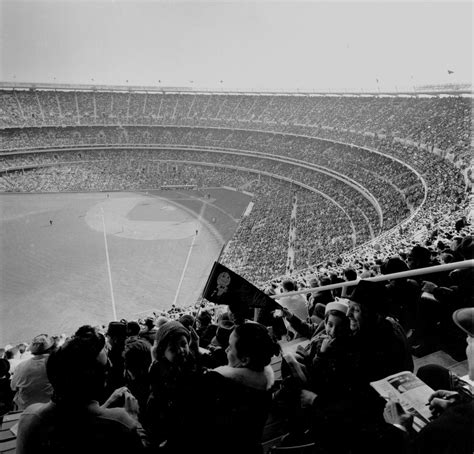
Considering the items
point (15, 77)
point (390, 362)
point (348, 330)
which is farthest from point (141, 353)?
point (15, 77)

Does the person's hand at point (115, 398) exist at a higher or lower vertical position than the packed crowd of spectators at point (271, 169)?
higher

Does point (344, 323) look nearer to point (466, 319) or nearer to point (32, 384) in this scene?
point (466, 319)

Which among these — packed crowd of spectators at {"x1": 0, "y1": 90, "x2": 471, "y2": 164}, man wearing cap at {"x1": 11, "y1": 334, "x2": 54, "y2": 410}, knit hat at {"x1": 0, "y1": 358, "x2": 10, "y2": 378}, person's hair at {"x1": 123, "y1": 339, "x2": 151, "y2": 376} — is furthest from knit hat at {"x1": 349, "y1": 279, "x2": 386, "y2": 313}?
packed crowd of spectators at {"x1": 0, "y1": 90, "x2": 471, "y2": 164}

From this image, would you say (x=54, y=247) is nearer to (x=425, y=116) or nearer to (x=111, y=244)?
(x=111, y=244)

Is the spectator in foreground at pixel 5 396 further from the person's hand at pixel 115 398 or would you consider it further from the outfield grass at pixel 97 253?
the outfield grass at pixel 97 253

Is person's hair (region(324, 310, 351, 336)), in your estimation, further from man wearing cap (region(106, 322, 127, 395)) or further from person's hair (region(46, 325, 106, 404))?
man wearing cap (region(106, 322, 127, 395))

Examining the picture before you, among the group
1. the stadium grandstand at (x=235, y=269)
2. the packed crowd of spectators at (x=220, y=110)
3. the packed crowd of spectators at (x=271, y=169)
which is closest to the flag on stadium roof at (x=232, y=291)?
the stadium grandstand at (x=235, y=269)
